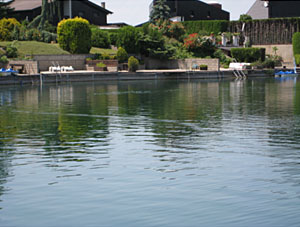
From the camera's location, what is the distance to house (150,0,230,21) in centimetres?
7650

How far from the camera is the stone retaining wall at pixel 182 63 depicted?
5372 centimetres

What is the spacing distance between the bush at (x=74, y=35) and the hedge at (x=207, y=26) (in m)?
17.0

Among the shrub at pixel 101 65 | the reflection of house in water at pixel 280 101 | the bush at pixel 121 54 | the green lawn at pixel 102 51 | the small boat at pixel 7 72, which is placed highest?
the green lawn at pixel 102 51

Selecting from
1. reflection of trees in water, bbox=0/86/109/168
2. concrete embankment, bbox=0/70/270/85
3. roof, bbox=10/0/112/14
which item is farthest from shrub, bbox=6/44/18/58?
roof, bbox=10/0/112/14

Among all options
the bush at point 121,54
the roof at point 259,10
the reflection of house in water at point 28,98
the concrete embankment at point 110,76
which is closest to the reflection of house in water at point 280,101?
the reflection of house in water at point 28,98

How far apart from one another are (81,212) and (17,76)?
121 feet

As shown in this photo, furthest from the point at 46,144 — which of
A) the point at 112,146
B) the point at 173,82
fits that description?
the point at 173,82

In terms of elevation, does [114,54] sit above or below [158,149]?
above

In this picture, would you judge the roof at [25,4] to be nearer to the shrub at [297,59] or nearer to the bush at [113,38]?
the bush at [113,38]

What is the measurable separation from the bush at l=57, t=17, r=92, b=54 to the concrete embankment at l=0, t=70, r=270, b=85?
504 centimetres

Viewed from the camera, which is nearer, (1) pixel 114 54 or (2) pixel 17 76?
(2) pixel 17 76

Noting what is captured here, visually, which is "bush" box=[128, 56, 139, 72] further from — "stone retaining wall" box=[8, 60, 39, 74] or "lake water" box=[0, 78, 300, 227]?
"lake water" box=[0, 78, 300, 227]

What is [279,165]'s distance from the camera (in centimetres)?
1275

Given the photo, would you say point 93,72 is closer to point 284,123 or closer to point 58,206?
point 284,123
